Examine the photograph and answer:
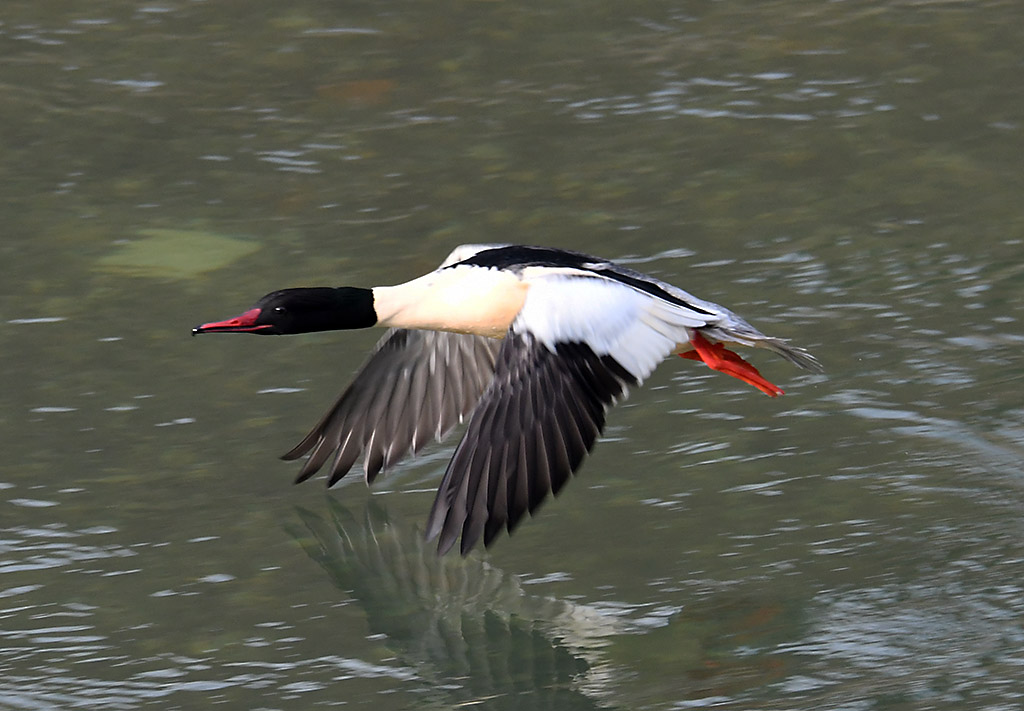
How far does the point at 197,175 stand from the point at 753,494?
156 inches

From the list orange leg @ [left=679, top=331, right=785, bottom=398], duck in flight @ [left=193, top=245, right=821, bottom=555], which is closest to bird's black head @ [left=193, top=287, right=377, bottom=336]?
duck in flight @ [left=193, top=245, right=821, bottom=555]

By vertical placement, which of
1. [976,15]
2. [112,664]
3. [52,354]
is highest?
[976,15]

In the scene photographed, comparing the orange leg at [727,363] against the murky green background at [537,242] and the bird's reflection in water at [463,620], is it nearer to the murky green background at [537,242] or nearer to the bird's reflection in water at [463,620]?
the murky green background at [537,242]

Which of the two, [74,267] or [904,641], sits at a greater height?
[74,267]

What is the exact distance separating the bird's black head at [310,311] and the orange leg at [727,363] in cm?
113

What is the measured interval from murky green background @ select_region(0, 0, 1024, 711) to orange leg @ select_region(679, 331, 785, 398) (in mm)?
204

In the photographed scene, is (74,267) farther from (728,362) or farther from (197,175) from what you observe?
(728,362)

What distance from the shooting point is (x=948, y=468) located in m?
5.59

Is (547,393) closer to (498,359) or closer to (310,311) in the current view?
(498,359)

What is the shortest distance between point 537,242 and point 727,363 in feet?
6.37

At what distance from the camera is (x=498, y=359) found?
16.7 ft

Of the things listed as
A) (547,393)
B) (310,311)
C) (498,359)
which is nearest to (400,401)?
Answer: (310,311)

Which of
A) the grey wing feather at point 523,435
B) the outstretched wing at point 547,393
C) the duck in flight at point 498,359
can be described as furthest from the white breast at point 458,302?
the grey wing feather at point 523,435

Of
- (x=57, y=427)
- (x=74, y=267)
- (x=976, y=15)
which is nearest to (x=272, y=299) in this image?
(x=57, y=427)
